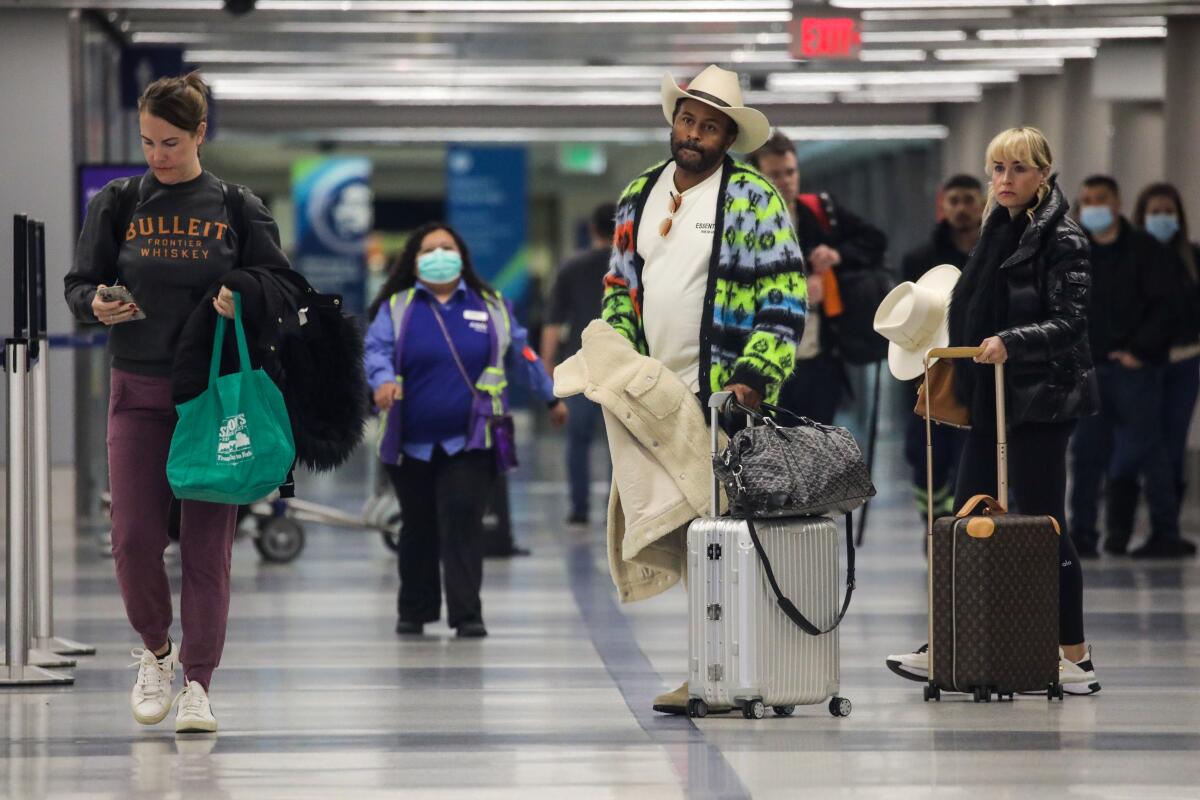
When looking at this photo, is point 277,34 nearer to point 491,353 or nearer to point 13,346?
point 491,353

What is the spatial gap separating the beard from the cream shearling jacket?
520 mm

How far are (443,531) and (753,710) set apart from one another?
8.89 feet

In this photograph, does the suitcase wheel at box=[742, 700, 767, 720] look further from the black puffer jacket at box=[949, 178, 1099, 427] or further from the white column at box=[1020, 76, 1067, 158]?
the white column at box=[1020, 76, 1067, 158]

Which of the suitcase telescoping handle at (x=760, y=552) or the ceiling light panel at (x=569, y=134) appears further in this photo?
the ceiling light panel at (x=569, y=134)

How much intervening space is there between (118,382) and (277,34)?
1093 cm

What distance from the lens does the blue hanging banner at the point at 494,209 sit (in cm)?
2638

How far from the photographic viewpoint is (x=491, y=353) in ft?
28.3

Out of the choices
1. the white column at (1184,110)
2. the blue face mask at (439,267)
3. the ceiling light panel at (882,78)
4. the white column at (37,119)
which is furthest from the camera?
the ceiling light panel at (882,78)

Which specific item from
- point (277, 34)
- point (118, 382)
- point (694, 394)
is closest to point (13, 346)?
point (118, 382)

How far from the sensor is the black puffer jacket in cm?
646

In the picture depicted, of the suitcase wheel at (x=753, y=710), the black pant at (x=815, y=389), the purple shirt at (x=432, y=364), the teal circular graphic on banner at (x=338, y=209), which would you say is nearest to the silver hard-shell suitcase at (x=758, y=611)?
the suitcase wheel at (x=753, y=710)

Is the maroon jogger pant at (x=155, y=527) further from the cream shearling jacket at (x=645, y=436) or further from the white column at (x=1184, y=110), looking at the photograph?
the white column at (x=1184, y=110)

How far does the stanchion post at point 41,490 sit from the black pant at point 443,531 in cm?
137

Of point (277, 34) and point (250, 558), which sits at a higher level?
point (277, 34)
